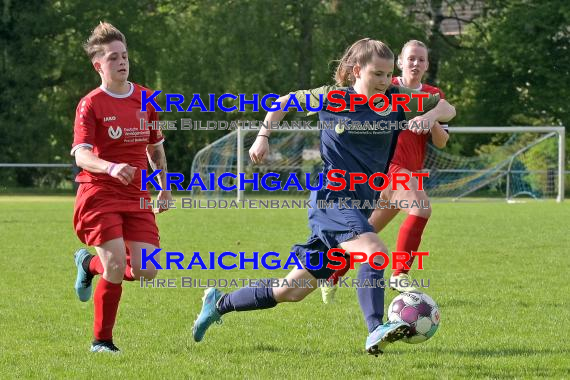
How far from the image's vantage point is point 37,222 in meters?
17.0

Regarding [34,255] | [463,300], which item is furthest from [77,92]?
[463,300]

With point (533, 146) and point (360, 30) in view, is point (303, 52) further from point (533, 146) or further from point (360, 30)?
point (533, 146)

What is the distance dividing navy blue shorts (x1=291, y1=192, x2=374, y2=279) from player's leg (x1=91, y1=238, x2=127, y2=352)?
1.00 meters

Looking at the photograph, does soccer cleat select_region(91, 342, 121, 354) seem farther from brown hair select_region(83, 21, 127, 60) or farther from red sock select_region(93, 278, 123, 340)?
brown hair select_region(83, 21, 127, 60)

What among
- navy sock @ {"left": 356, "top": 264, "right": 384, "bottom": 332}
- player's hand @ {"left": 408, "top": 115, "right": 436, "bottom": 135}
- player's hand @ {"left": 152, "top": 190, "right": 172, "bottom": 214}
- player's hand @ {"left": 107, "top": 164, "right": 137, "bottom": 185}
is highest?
player's hand @ {"left": 408, "top": 115, "right": 436, "bottom": 135}

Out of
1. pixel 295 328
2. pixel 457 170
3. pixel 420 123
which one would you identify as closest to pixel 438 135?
pixel 420 123

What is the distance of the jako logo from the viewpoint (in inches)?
230

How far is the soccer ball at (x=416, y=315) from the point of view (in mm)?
5172

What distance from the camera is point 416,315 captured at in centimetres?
523

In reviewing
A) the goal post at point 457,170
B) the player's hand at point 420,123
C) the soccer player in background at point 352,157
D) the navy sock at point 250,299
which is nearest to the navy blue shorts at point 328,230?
the soccer player in background at point 352,157

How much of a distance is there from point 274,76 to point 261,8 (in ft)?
8.01

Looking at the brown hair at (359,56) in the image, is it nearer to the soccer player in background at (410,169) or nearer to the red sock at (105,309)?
the red sock at (105,309)

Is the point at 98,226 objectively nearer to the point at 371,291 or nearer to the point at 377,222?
the point at 371,291

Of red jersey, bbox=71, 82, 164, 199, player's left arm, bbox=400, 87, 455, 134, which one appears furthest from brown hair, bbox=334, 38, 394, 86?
red jersey, bbox=71, 82, 164, 199
